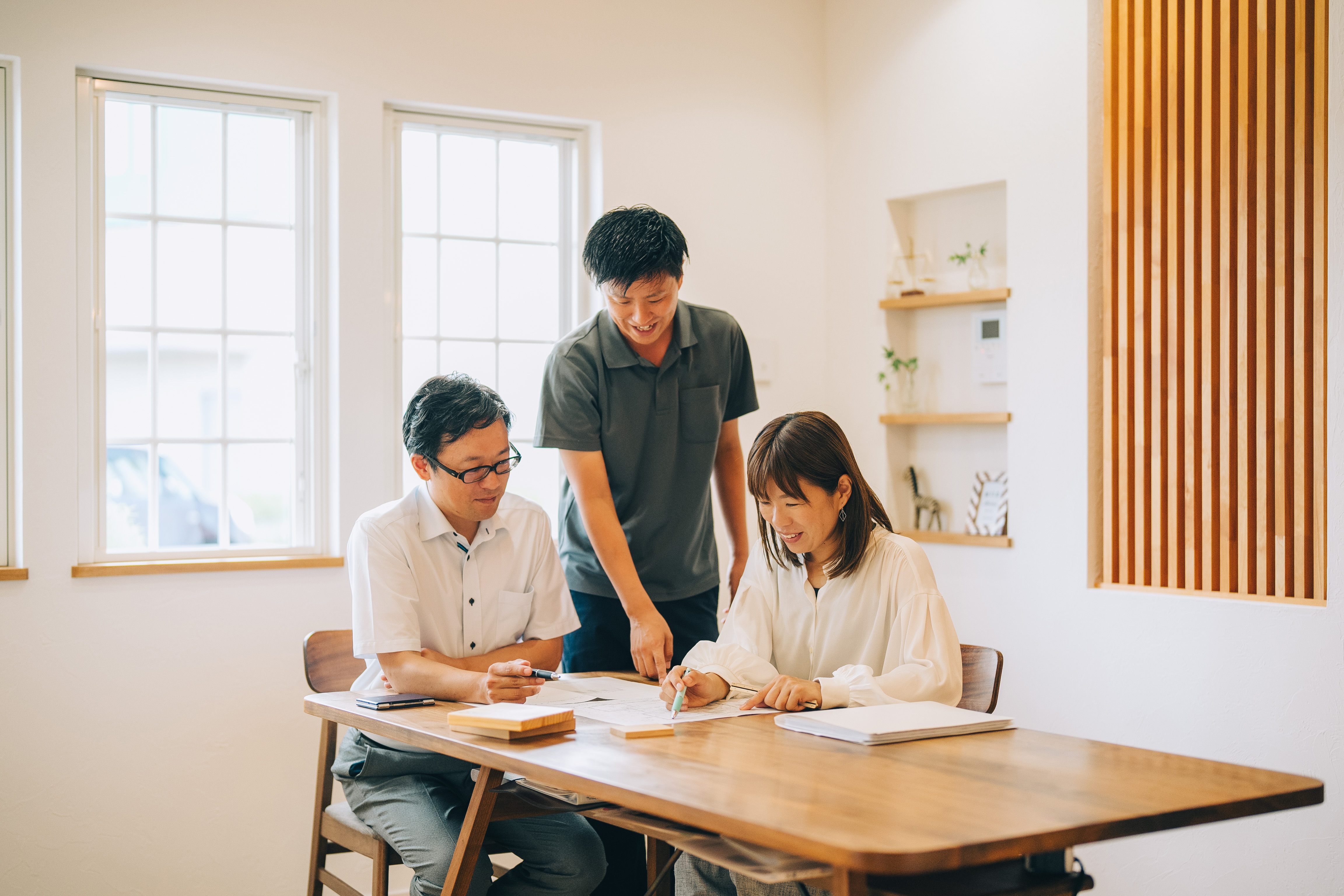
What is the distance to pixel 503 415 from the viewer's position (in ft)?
7.44

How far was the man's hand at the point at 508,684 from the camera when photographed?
196cm

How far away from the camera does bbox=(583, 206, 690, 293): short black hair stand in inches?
93.1

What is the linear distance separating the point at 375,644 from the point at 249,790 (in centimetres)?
155

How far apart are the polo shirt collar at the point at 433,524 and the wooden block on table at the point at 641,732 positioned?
2.28ft

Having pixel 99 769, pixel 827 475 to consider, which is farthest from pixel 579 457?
pixel 99 769

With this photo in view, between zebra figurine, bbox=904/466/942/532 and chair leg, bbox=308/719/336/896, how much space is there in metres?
2.30

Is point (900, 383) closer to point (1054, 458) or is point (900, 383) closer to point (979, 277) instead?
point (979, 277)

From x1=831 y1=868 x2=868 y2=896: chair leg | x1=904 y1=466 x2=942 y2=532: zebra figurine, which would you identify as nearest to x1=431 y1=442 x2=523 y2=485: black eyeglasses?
x1=831 y1=868 x2=868 y2=896: chair leg

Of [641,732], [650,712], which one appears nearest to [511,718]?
[641,732]

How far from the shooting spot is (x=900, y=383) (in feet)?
13.7

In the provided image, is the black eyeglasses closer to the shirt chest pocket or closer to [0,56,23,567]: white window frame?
the shirt chest pocket

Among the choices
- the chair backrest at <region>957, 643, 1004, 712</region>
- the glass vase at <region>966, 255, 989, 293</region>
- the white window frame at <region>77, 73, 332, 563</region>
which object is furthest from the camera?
the glass vase at <region>966, 255, 989, 293</region>

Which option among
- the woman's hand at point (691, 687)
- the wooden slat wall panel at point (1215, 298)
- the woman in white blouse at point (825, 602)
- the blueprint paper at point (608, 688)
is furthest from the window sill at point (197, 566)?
the wooden slat wall panel at point (1215, 298)

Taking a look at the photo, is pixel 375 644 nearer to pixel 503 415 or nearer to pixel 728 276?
pixel 503 415
